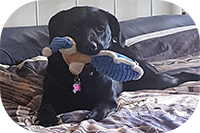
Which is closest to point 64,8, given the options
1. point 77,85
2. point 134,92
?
point 134,92

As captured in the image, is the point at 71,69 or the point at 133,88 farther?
the point at 133,88

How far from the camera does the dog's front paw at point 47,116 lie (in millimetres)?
918

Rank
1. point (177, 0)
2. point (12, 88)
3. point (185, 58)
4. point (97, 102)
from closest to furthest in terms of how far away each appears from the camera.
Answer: point (97, 102)
point (12, 88)
point (185, 58)
point (177, 0)

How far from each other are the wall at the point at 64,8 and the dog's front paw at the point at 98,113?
0.98 metres

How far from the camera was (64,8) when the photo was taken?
1.89 metres

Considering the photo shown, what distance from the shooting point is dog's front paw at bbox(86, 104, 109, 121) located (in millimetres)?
933

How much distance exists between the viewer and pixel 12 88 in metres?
1.15

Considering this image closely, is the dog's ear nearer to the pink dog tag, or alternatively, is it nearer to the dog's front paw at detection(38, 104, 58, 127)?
the pink dog tag

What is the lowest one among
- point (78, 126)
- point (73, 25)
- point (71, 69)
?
point (78, 126)

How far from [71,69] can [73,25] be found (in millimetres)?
139

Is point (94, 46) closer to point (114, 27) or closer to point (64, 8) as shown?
point (114, 27)

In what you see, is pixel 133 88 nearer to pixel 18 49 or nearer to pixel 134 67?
pixel 134 67

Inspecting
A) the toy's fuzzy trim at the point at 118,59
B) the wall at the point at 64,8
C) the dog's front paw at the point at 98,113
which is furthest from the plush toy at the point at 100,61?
the wall at the point at 64,8

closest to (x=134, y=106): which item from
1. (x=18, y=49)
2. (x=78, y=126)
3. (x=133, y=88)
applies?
(x=133, y=88)
